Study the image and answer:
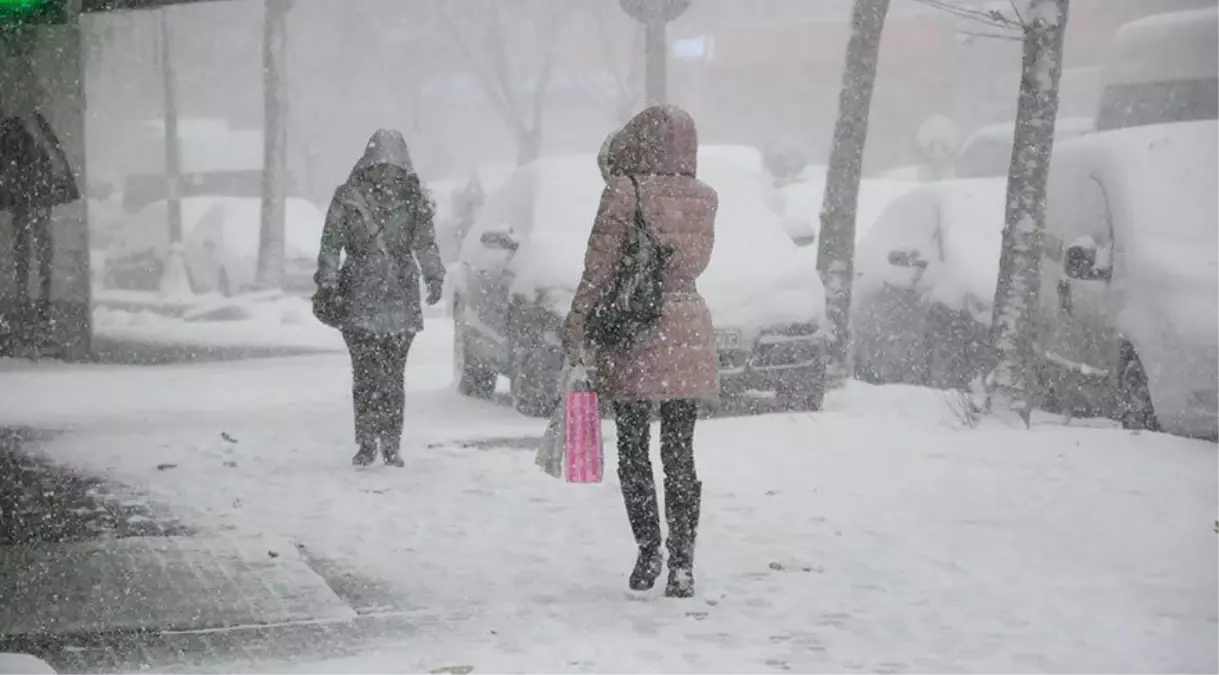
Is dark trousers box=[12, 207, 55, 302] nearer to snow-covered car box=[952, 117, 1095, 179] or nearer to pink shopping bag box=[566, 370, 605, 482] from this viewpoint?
pink shopping bag box=[566, 370, 605, 482]

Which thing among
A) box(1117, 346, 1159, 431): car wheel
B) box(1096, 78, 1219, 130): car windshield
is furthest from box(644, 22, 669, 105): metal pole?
box(1117, 346, 1159, 431): car wheel

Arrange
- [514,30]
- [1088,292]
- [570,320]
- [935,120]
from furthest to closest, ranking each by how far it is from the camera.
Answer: [514,30]
[935,120]
[1088,292]
[570,320]

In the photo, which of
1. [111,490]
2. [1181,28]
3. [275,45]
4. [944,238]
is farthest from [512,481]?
[275,45]

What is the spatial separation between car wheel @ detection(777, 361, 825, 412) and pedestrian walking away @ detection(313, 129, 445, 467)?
3.08 m

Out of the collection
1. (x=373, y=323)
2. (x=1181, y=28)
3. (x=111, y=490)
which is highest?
(x=1181, y=28)

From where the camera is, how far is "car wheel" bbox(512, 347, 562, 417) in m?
11.8

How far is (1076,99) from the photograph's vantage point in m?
41.9

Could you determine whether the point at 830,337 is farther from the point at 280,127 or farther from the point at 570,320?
the point at 280,127

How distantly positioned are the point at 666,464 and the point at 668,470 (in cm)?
3

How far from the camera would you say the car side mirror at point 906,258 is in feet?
42.5

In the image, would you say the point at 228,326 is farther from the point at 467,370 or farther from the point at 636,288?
the point at 636,288

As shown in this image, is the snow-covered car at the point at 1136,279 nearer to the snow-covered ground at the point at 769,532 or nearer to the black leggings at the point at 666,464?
the snow-covered ground at the point at 769,532

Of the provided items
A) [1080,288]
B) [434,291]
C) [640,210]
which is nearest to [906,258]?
[1080,288]

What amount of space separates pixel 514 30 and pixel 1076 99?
14.3 metres
